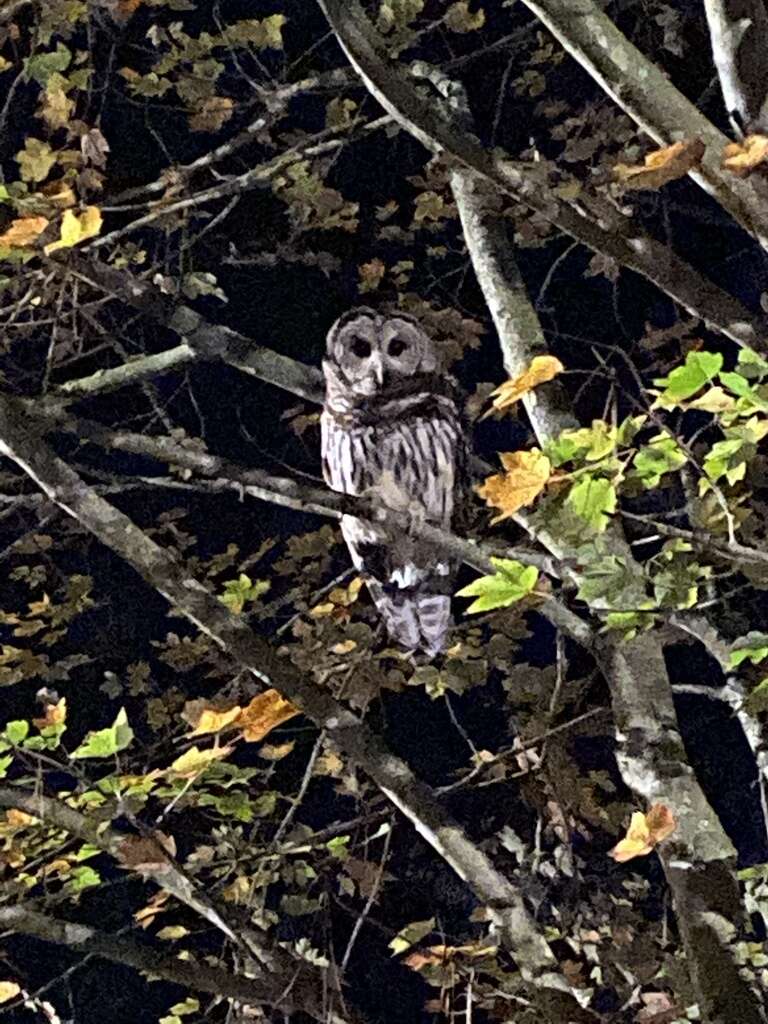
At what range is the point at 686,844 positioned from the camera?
1126mm

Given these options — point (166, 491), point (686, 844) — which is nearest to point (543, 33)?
point (166, 491)

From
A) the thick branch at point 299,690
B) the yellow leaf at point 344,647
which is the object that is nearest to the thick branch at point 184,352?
the thick branch at point 299,690

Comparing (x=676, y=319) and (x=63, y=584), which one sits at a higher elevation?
(x=676, y=319)

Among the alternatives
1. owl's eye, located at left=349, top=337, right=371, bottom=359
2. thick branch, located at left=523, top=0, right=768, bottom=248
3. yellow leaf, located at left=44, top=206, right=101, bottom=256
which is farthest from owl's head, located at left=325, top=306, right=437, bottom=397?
thick branch, located at left=523, top=0, right=768, bottom=248

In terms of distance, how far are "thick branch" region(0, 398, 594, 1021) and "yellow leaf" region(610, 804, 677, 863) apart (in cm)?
13

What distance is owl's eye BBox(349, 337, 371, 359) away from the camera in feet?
5.07

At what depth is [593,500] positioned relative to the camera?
0.81 meters

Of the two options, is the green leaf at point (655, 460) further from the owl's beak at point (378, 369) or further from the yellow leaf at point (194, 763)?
the owl's beak at point (378, 369)

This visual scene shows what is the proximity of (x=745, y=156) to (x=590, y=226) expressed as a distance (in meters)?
0.11

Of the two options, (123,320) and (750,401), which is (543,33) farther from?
(750,401)

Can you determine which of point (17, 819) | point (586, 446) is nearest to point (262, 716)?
point (17, 819)

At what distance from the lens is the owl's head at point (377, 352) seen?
1.53 metres

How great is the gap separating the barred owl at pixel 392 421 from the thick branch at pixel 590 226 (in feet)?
2.31

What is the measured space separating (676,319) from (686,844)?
3.49 ft
